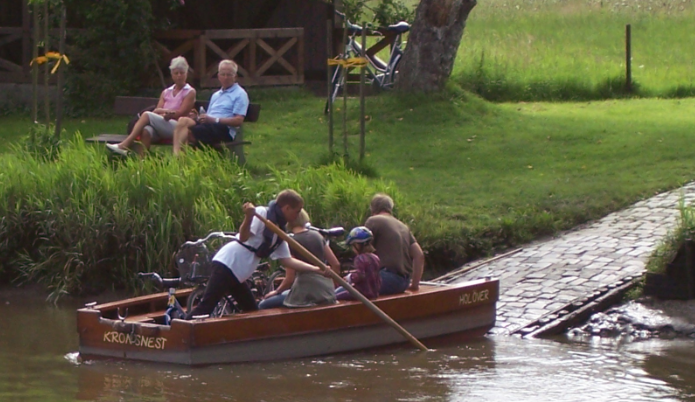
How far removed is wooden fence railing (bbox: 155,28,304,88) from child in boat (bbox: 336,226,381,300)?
35.0ft

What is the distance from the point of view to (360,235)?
902 cm

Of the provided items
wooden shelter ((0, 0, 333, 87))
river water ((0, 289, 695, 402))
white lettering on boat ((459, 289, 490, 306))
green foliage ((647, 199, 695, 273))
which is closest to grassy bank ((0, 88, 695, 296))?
wooden shelter ((0, 0, 333, 87))

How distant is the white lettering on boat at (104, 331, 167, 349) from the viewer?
8.37 m

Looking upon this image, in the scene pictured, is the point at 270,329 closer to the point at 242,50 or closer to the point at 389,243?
the point at 389,243

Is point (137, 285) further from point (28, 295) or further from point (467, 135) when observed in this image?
point (467, 135)

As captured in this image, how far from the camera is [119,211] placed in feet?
36.3

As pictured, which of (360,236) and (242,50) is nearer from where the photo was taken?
(360,236)

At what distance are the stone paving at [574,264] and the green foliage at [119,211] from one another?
162cm

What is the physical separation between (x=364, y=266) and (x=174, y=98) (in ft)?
16.4

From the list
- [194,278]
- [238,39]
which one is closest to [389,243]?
[194,278]

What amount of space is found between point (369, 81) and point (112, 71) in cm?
467

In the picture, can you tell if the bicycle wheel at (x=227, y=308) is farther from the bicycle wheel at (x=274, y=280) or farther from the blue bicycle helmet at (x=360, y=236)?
the blue bicycle helmet at (x=360, y=236)

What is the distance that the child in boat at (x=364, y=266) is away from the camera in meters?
9.05

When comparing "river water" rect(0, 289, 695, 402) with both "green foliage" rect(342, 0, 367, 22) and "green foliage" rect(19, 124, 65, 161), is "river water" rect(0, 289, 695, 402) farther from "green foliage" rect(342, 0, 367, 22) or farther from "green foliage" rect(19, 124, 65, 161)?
"green foliage" rect(342, 0, 367, 22)
